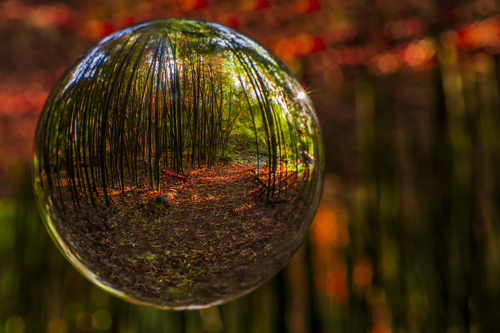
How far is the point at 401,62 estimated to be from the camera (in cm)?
102

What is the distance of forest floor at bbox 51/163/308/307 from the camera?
0.28 m

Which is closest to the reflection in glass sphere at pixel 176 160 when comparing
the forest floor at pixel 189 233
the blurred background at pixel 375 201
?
the forest floor at pixel 189 233

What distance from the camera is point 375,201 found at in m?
0.90

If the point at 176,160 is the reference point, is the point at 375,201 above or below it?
below

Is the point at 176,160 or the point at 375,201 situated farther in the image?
the point at 375,201

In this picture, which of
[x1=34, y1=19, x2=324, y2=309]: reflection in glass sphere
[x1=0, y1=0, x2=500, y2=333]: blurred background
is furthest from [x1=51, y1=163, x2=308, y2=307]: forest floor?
[x1=0, y1=0, x2=500, y2=333]: blurred background

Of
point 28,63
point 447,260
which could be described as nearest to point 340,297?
point 447,260

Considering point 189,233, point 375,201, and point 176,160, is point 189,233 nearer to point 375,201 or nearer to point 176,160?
point 176,160

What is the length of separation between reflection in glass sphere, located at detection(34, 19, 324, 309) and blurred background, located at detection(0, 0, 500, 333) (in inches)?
24.1

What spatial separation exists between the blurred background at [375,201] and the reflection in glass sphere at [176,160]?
0.61m

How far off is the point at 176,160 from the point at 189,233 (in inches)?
2.2

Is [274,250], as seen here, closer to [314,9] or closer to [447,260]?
[447,260]

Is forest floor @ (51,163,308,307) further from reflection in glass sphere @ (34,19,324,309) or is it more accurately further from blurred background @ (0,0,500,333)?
blurred background @ (0,0,500,333)

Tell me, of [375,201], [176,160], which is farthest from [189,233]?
[375,201]
